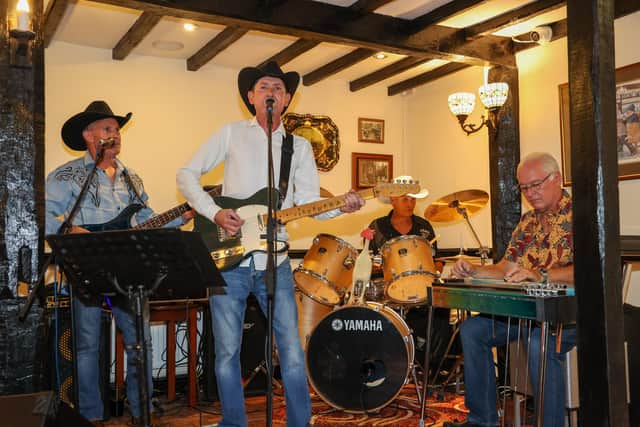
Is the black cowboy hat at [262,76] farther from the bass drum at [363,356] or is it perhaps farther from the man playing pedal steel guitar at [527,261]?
the bass drum at [363,356]

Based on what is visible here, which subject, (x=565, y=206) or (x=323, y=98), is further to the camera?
(x=323, y=98)

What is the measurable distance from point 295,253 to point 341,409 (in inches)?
101

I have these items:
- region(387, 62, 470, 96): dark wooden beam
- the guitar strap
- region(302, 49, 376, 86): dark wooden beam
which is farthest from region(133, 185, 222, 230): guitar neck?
region(387, 62, 470, 96): dark wooden beam

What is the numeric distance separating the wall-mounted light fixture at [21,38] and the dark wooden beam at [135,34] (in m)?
1.51

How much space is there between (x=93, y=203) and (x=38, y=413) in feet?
5.24

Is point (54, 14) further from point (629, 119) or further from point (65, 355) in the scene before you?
point (629, 119)

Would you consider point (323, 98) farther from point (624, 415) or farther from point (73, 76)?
point (624, 415)

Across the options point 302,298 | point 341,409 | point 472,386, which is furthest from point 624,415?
point 302,298

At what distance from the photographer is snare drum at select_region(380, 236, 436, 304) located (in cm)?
479

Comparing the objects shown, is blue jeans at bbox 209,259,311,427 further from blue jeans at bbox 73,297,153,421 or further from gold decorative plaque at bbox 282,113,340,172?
gold decorative plaque at bbox 282,113,340,172

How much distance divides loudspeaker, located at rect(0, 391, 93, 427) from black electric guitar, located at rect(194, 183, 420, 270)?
3.11 feet

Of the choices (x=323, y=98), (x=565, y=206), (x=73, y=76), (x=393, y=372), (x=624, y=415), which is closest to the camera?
(x=624, y=415)

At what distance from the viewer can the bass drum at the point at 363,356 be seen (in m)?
4.50

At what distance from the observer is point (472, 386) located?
12.8 ft
